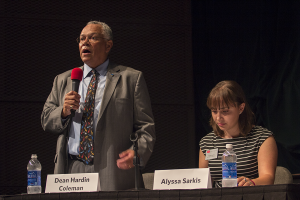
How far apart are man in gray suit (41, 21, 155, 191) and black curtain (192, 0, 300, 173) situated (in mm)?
1293

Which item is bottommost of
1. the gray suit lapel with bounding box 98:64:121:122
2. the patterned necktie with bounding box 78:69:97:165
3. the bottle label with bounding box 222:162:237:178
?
the bottle label with bounding box 222:162:237:178

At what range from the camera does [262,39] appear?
3.02m

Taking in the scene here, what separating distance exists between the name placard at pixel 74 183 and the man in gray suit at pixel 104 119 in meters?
0.40

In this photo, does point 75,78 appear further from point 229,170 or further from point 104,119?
point 229,170

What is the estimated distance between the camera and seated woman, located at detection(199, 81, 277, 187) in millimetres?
1803

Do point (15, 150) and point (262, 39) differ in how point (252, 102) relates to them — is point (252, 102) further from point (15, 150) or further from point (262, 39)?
point (15, 150)

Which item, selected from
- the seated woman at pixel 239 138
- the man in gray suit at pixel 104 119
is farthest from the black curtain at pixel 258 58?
the man in gray suit at pixel 104 119

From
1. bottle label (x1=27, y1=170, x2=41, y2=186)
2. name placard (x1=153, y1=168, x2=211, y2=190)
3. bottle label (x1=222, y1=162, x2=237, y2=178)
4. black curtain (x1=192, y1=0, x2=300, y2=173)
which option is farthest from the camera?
black curtain (x1=192, y1=0, x2=300, y2=173)

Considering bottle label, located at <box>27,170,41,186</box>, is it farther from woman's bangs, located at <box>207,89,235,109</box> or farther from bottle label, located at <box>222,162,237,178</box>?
woman's bangs, located at <box>207,89,235,109</box>

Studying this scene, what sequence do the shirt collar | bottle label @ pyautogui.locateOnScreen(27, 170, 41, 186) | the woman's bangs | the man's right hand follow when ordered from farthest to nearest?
the shirt collar
the woman's bangs
the man's right hand
bottle label @ pyautogui.locateOnScreen(27, 170, 41, 186)

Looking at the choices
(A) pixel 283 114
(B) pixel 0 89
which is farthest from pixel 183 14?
(B) pixel 0 89

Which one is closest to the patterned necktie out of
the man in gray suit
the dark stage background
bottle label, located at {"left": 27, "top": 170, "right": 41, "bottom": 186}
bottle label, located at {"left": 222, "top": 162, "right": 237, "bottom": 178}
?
the man in gray suit

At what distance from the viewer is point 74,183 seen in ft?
4.64

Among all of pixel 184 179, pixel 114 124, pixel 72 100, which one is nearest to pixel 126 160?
pixel 114 124
